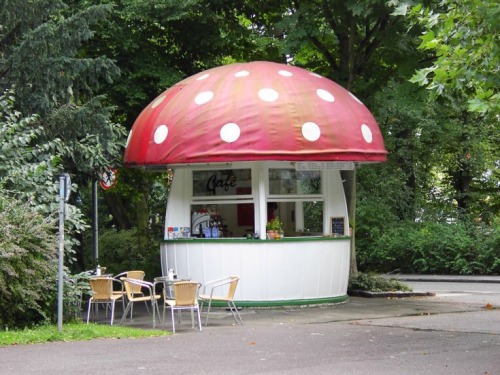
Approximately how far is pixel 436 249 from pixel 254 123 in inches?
677

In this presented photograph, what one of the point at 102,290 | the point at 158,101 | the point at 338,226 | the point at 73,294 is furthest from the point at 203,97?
the point at 73,294

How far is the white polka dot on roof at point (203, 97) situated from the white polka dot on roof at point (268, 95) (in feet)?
3.39

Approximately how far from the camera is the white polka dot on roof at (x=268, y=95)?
18.3 metres

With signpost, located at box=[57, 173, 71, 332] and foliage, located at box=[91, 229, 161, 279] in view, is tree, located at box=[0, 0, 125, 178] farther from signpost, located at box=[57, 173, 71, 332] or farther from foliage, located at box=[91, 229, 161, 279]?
foliage, located at box=[91, 229, 161, 279]

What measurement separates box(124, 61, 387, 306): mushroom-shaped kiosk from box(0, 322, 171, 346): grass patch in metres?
3.64

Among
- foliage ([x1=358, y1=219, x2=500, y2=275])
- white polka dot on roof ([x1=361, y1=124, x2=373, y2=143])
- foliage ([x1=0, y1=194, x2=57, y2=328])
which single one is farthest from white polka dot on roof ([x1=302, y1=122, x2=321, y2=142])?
foliage ([x1=358, y1=219, x2=500, y2=275])

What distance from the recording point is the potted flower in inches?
725

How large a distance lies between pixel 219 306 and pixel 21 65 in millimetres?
6219

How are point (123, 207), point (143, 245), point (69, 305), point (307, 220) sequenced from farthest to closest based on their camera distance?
point (123, 207)
point (143, 245)
point (307, 220)
point (69, 305)

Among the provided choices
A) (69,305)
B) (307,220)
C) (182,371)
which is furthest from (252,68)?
(182,371)

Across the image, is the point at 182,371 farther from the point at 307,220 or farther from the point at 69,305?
the point at 307,220

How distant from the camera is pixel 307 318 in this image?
17.1 metres

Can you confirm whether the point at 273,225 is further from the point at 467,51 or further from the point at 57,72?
the point at 467,51

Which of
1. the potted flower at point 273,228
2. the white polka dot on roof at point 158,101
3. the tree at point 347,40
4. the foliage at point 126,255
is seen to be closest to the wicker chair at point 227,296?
the potted flower at point 273,228
